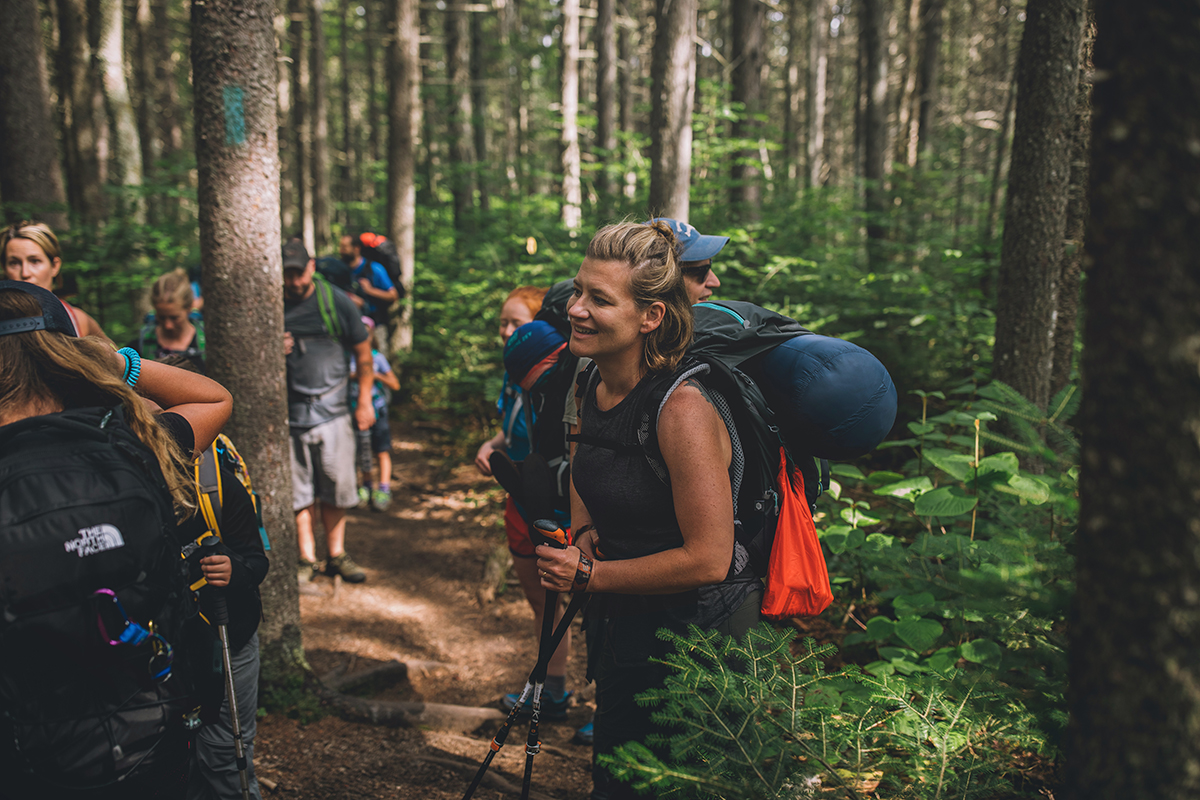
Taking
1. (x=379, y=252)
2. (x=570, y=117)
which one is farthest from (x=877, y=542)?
(x=570, y=117)

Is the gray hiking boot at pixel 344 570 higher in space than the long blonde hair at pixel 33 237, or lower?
lower

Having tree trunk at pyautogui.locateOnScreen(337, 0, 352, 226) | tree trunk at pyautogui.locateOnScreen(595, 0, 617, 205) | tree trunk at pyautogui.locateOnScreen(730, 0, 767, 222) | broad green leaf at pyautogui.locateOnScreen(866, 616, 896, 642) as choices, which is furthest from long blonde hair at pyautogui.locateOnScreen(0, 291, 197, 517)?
tree trunk at pyautogui.locateOnScreen(337, 0, 352, 226)

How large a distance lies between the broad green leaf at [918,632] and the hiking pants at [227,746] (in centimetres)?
234

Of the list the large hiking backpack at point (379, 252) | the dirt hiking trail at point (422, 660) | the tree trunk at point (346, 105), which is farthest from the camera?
the tree trunk at point (346, 105)

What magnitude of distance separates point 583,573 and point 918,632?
54.3 inches

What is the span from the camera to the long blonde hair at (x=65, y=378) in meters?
1.60

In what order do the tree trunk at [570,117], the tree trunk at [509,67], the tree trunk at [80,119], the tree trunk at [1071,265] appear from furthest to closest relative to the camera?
1. the tree trunk at [509,67]
2. the tree trunk at [570,117]
3. the tree trunk at [80,119]
4. the tree trunk at [1071,265]

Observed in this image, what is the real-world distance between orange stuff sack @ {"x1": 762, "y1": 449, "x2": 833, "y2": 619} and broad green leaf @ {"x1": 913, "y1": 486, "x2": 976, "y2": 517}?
3.02 ft

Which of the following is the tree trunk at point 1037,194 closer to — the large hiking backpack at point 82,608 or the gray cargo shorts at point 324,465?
the large hiking backpack at point 82,608

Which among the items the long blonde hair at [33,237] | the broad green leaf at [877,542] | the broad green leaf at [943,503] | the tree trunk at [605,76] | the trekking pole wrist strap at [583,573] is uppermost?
the tree trunk at [605,76]

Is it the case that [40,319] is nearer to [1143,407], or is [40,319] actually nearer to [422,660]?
[1143,407]

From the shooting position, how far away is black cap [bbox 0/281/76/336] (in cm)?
161

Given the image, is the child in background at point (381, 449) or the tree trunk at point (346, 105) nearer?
the child in background at point (381, 449)

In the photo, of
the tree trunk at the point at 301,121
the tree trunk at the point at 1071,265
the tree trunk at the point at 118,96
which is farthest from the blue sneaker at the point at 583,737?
the tree trunk at the point at 301,121
